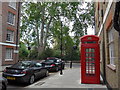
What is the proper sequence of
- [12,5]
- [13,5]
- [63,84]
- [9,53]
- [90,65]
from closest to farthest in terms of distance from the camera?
[63,84] < [90,65] < [9,53] < [12,5] < [13,5]

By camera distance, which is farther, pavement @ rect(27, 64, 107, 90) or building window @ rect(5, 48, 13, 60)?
building window @ rect(5, 48, 13, 60)

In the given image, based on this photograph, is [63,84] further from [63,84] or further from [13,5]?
[13,5]

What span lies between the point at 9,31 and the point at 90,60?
1577 centimetres

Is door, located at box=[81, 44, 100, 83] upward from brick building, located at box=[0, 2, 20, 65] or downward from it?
downward

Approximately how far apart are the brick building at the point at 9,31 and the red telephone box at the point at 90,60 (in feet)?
38.7

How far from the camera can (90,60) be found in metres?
7.56

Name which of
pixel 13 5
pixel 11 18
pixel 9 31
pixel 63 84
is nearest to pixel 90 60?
pixel 63 84

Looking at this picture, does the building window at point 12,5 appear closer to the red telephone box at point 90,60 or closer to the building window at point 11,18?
the building window at point 11,18

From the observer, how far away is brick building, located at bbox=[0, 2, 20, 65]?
17.4 m

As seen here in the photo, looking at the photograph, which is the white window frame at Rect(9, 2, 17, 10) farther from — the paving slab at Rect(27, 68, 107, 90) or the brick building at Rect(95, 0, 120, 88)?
the brick building at Rect(95, 0, 120, 88)

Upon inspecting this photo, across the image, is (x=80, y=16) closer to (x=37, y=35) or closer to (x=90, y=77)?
(x=37, y=35)

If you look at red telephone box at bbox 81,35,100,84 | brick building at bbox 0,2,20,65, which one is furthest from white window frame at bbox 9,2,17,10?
red telephone box at bbox 81,35,100,84

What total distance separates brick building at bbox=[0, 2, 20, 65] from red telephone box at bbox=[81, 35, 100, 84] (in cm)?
1179

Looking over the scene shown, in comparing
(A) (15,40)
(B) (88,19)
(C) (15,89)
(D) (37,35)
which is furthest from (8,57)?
(B) (88,19)
